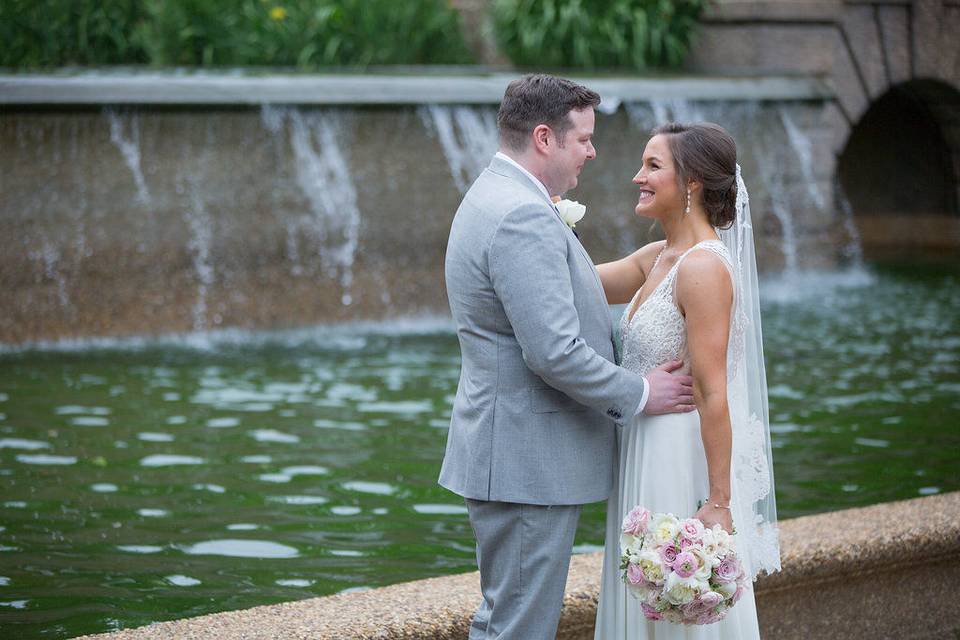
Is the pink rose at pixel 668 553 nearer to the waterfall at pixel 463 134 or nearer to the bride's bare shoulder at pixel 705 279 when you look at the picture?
the bride's bare shoulder at pixel 705 279

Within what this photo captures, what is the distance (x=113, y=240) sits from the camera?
30.8 ft

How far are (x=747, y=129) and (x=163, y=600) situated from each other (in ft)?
28.4

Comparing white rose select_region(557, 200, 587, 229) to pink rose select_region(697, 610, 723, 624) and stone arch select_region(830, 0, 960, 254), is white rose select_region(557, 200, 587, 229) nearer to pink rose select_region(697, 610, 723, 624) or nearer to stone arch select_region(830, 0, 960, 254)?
pink rose select_region(697, 610, 723, 624)

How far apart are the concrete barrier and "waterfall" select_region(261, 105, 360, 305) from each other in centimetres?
612

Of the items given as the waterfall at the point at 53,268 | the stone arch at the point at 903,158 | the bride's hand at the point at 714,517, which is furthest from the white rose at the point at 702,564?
the stone arch at the point at 903,158

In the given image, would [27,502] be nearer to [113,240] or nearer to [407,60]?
[113,240]

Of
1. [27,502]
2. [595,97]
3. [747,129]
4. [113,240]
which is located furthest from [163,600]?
[747,129]

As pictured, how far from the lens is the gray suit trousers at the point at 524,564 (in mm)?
3299

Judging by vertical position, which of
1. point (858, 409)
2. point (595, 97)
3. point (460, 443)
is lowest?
point (858, 409)

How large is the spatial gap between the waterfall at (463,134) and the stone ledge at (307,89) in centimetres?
9

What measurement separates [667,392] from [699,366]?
0.37 ft

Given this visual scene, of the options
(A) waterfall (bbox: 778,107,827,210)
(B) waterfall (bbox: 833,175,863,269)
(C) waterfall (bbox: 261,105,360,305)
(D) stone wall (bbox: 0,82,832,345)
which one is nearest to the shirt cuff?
(D) stone wall (bbox: 0,82,832,345)

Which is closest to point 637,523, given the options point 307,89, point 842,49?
point 307,89

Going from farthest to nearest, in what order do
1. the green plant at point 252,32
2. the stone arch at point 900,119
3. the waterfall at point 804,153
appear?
1. the green plant at point 252,32
2. the stone arch at point 900,119
3. the waterfall at point 804,153
